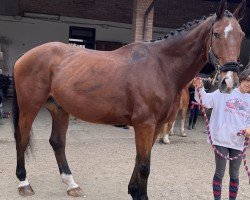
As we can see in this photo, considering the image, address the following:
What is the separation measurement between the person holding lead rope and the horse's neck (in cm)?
19

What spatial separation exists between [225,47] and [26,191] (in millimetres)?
2830

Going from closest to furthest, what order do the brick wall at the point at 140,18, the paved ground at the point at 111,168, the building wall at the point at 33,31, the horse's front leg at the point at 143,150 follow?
the horse's front leg at the point at 143,150, the paved ground at the point at 111,168, the brick wall at the point at 140,18, the building wall at the point at 33,31

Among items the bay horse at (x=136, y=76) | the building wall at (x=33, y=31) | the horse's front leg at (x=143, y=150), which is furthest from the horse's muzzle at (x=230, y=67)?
the building wall at (x=33, y=31)

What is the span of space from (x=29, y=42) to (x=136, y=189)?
1193cm

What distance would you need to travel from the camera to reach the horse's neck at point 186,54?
3554mm

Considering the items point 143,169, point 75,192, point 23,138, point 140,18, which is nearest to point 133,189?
point 143,169

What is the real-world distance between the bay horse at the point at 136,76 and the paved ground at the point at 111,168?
0.37m

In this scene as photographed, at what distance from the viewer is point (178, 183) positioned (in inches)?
200

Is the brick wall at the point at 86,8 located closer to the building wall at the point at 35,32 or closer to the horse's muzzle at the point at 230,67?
the building wall at the point at 35,32

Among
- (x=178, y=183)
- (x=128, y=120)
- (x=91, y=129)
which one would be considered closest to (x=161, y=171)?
(x=178, y=183)

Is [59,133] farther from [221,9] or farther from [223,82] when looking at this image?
[221,9]

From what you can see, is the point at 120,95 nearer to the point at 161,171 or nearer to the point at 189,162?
the point at 161,171

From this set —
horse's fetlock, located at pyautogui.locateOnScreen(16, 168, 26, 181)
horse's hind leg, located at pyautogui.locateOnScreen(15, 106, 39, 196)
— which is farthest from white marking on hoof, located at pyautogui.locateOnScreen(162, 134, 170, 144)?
horse's fetlock, located at pyautogui.locateOnScreen(16, 168, 26, 181)

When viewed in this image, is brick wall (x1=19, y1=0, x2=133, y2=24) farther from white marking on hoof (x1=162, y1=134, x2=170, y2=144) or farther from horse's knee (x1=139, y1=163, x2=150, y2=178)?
horse's knee (x1=139, y1=163, x2=150, y2=178)
